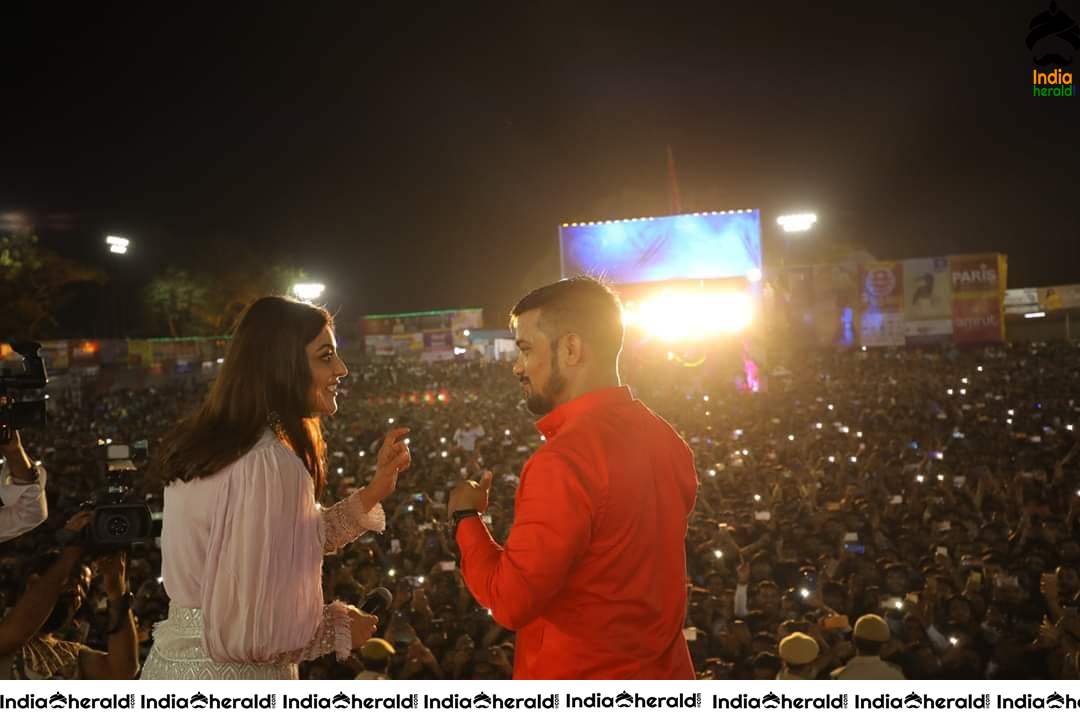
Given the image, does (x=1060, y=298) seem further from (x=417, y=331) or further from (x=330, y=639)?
(x=330, y=639)

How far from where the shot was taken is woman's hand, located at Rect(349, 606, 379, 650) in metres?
2.15

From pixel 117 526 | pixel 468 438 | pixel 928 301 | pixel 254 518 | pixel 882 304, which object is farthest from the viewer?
pixel 882 304

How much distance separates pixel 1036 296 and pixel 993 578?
4960 centimetres

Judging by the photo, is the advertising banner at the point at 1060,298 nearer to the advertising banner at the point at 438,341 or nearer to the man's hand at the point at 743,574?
the advertising banner at the point at 438,341

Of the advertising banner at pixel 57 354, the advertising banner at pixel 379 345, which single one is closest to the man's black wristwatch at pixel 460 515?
the advertising banner at pixel 57 354

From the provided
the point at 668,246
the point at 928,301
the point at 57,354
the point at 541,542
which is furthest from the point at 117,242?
the point at 541,542

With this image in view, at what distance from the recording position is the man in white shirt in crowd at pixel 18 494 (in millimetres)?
3105

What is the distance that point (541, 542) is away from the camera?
1982 mm

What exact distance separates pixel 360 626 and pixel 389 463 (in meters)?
0.59

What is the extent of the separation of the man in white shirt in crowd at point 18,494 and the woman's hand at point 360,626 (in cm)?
163

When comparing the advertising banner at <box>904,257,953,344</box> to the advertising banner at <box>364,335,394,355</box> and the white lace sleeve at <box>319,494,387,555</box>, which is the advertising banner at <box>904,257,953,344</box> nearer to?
the advertising banner at <box>364,335,394,355</box>

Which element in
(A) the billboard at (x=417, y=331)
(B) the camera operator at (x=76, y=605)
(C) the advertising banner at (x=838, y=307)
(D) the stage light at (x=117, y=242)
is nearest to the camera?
(B) the camera operator at (x=76, y=605)

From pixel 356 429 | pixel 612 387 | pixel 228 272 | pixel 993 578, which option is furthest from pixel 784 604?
pixel 228 272

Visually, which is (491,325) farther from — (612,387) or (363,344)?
(612,387)
